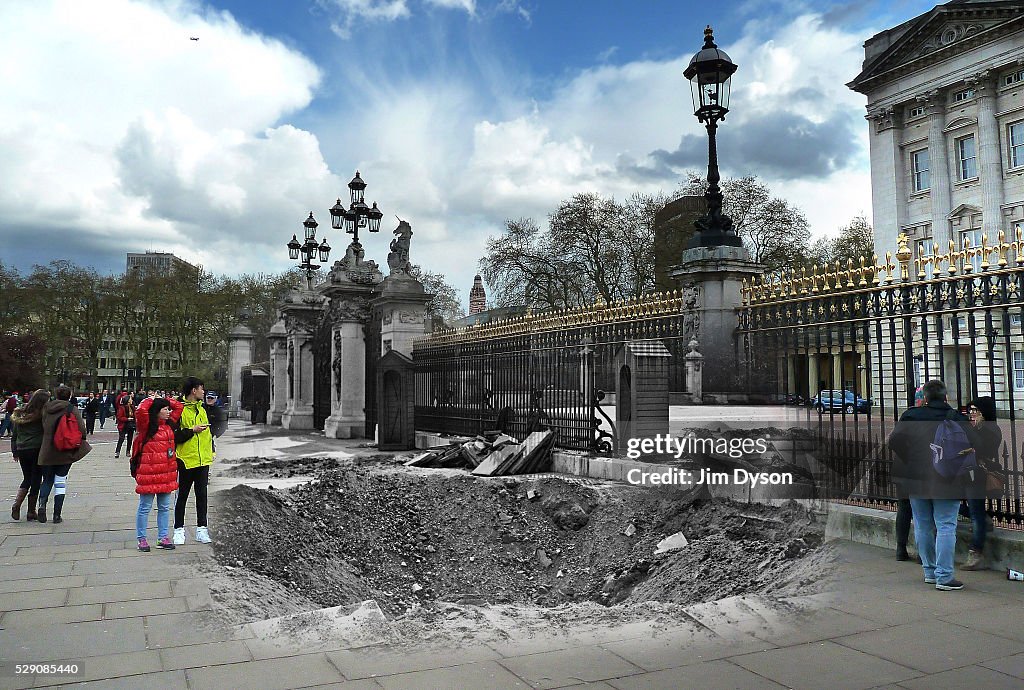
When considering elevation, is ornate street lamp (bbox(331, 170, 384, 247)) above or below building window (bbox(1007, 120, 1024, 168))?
below

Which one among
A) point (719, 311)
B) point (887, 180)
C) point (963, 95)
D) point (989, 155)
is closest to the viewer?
point (719, 311)

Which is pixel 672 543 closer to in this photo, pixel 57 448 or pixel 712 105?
pixel 712 105

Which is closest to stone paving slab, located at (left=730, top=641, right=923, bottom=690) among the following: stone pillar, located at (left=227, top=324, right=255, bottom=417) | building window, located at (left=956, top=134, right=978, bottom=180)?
stone pillar, located at (left=227, top=324, right=255, bottom=417)

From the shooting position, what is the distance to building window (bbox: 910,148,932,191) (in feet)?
128

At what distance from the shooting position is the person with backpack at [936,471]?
5.75 meters

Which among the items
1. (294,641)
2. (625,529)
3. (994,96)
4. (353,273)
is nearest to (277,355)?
(353,273)

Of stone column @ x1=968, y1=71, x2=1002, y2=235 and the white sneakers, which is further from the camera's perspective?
stone column @ x1=968, y1=71, x2=1002, y2=235

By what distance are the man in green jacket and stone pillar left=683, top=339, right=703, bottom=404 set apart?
224 inches

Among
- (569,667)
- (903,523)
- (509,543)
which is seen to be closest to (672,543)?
(509,543)

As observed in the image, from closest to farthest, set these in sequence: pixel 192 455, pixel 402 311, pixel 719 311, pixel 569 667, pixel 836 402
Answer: pixel 569 667, pixel 192 455, pixel 836 402, pixel 719 311, pixel 402 311

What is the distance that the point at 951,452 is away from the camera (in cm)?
598

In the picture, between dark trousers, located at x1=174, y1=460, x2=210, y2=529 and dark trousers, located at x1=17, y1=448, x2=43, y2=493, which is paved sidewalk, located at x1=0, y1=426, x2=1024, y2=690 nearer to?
dark trousers, located at x1=174, y1=460, x2=210, y2=529

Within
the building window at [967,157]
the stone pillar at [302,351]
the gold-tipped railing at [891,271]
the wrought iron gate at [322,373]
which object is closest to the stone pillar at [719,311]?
the gold-tipped railing at [891,271]

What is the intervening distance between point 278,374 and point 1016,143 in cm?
3377
